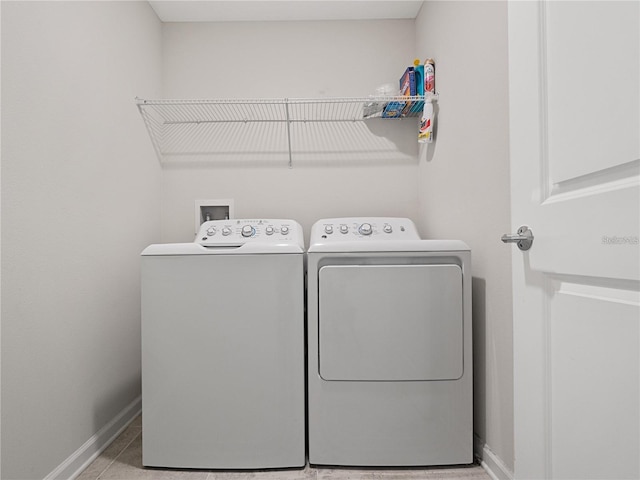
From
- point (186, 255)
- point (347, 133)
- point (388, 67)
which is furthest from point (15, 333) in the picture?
point (388, 67)

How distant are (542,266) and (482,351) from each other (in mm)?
848

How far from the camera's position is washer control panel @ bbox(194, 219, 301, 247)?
202 centimetres

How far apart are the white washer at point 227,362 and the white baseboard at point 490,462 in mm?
692

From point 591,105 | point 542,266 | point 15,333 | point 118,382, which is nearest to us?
point 591,105

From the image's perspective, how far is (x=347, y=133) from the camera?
2.43 meters

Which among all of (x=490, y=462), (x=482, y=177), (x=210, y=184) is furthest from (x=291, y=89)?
(x=490, y=462)

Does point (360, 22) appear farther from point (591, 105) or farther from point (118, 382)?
point (118, 382)

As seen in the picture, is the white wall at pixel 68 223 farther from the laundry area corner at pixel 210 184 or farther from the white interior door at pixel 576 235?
the white interior door at pixel 576 235

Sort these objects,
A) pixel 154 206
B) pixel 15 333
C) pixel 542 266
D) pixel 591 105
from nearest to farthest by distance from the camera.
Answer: pixel 591 105, pixel 542 266, pixel 15 333, pixel 154 206

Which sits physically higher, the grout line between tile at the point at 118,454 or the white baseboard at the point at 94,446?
the white baseboard at the point at 94,446

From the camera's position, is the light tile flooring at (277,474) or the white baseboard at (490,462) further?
the light tile flooring at (277,474)

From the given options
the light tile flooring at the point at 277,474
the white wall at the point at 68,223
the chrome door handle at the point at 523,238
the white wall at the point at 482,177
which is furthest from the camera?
the light tile flooring at the point at 277,474

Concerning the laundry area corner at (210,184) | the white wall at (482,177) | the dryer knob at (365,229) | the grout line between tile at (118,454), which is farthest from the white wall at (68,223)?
the white wall at (482,177)

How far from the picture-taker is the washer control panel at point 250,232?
2021 millimetres
